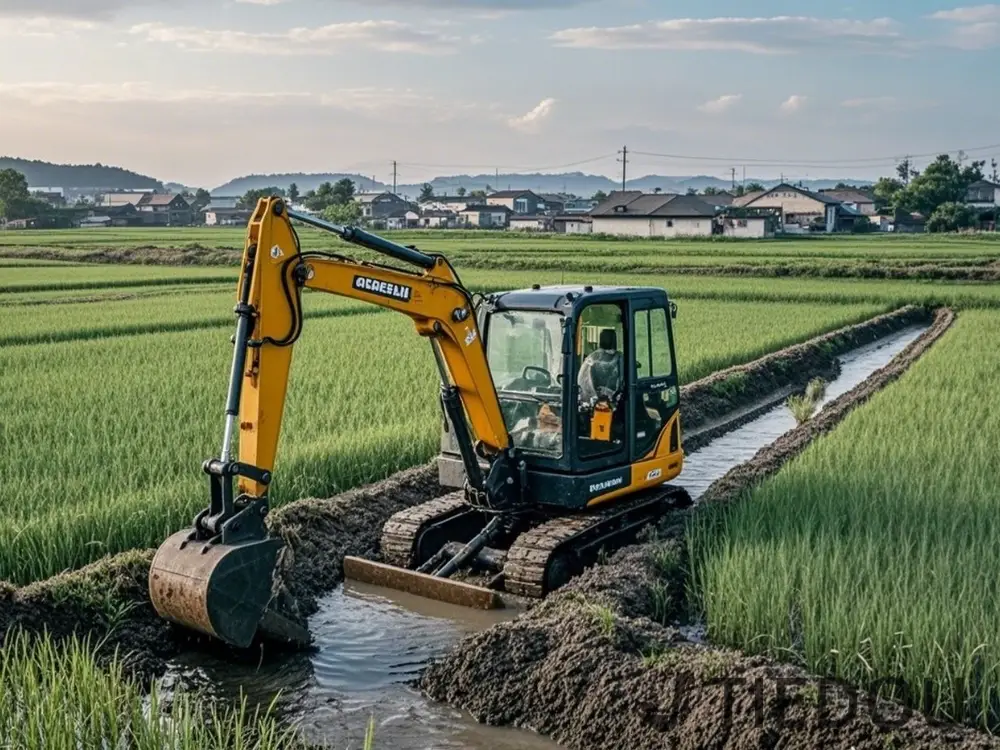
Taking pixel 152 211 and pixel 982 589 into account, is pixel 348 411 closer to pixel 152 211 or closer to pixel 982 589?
pixel 982 589

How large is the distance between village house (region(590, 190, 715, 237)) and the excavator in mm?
61783

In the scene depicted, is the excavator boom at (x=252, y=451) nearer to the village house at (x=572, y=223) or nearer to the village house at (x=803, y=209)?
the village house at (x=572, y=223)

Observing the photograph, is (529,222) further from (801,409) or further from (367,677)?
(367,677)

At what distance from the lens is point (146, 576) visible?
738cm

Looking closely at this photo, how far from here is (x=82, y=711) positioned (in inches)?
192

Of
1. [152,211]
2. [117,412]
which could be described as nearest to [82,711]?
[117,412]

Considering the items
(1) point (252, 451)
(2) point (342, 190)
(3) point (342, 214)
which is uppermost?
(2) point (342, 190)

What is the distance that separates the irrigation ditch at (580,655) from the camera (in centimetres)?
A: 540

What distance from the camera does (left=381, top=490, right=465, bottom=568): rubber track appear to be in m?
8.52

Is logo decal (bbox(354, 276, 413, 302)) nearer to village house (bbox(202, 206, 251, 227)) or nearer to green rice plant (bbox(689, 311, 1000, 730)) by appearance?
green rice plant (bbox(689, 311, 1000, 730))

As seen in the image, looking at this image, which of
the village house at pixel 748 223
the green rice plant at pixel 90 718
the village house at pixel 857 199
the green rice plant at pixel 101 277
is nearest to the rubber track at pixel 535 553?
the green rice plant at pixel 90 718

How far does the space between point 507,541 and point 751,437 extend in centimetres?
698

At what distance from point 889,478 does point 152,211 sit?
107289 millimetres

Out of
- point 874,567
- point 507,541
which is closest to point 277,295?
point 507,541
